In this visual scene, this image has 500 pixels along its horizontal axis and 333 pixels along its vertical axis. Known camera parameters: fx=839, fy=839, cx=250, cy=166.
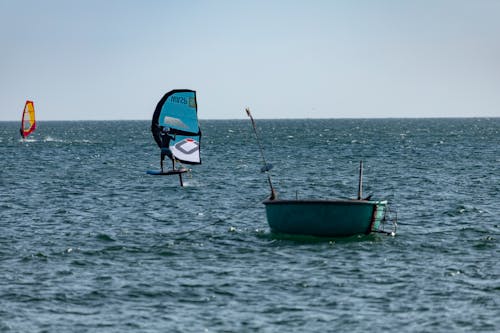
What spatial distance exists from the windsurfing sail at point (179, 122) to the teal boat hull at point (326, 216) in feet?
23.0

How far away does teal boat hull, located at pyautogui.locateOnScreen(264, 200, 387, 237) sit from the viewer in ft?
96.1

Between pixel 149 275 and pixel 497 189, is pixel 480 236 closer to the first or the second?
pixel 149 275

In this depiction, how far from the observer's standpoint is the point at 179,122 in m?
36.0

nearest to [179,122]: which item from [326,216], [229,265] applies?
[326,216]

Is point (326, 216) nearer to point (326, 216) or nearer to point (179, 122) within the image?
point (326, 216)

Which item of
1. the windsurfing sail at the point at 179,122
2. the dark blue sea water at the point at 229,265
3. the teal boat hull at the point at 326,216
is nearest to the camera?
the dark blue sea water at the point at 229,265

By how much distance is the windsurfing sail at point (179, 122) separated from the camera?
35.6 metres

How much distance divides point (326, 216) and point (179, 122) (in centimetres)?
943

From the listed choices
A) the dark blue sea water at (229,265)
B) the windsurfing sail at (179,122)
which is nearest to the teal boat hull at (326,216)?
the dark blue sea water at (229,265)

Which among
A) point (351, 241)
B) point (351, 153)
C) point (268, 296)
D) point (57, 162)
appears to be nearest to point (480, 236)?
point (351, 241)

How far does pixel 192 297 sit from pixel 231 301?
112 cm

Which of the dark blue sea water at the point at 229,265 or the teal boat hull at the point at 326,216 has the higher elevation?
the teal boat hull at the point at 326,216

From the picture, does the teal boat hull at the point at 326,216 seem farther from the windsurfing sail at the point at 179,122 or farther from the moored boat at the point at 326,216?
the windsurfing sail at the point at 179,122

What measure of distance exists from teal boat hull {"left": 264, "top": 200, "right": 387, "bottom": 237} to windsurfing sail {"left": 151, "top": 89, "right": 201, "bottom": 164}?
23.0 ft
